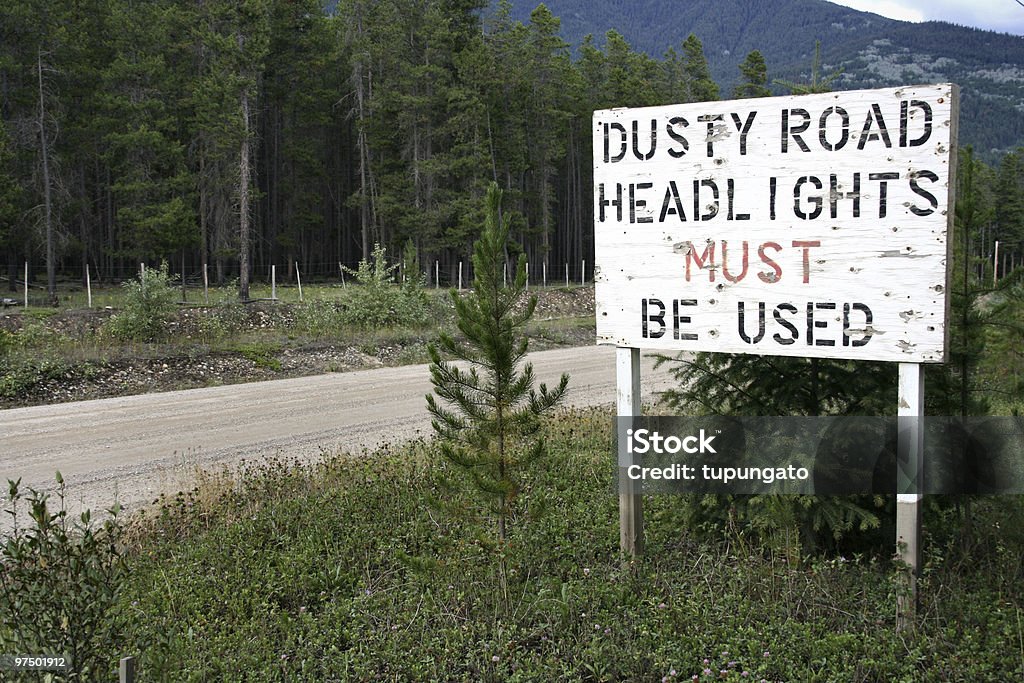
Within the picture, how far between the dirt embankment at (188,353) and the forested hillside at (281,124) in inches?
314

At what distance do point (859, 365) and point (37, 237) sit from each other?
34603mm

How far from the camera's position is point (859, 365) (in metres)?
5.41

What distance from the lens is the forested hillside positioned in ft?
113

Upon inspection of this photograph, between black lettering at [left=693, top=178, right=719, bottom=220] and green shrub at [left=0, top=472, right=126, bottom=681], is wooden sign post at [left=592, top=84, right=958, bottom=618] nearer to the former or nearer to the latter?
black lettering at [left=693, top=178, right=719, bottom=220]

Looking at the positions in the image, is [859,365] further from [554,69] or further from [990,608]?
[554,69]

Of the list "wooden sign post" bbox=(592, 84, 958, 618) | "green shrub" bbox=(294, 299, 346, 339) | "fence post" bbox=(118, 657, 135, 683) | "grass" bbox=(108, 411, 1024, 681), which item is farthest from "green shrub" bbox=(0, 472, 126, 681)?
"green shrub" bbox=(294, 299, 346, 339)

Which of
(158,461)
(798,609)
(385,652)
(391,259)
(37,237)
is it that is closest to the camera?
(385,652)

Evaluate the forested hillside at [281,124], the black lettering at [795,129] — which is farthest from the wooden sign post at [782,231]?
the forested hillside at [281,124]

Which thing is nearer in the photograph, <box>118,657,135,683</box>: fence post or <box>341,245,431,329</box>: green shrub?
<box>118,657,135,683</box>: fence post

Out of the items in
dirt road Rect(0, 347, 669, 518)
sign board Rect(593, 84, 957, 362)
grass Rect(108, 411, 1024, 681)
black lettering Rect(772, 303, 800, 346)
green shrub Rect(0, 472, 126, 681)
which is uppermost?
sign board Rect(593, 84, 957, 362)

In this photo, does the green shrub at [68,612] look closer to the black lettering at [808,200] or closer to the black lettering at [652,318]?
the black lettering at [652,318]

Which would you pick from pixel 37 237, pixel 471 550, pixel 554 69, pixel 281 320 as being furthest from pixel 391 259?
pixel 471 550

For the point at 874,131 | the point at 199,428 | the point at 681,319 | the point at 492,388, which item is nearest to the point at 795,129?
the point at 874,131

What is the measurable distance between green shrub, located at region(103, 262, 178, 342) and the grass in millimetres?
12793
